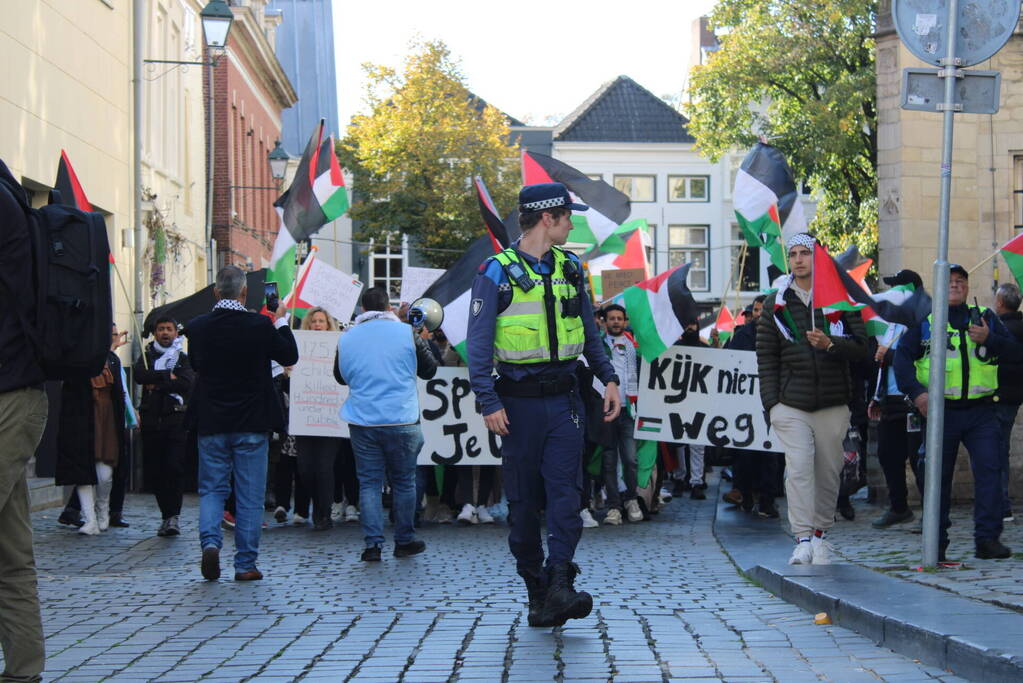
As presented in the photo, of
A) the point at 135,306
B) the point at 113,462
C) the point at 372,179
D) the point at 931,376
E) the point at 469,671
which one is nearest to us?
the point at 469,671

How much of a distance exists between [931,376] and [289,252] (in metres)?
6.93

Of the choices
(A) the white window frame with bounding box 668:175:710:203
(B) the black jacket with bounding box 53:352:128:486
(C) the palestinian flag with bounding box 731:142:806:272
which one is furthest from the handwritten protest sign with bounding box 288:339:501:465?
A: (A) the white window frame with bounding box 668:175:710:203

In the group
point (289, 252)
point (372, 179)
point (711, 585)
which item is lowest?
point (711, 585)

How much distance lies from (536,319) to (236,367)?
3259 millimetres

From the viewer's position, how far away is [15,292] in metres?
5.02

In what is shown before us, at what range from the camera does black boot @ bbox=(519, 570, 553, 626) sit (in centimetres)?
698

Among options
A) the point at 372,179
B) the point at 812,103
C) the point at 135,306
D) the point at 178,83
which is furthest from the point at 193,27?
the point at 372,179

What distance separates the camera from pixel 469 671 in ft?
19.4

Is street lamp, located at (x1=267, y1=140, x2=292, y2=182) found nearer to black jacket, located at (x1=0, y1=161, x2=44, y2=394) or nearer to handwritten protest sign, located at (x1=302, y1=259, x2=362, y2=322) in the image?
handwritten protest sign, located at (x1=302, y1=259, x2=362, y2=322)

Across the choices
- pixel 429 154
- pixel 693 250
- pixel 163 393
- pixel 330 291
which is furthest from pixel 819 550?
pixel 693 250

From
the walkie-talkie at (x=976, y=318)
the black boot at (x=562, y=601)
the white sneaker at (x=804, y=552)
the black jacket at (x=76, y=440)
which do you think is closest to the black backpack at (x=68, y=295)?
the black boot at (x=562, y=601)

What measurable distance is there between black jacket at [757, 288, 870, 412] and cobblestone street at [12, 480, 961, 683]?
1172 mm

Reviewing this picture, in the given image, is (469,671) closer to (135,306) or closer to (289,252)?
(289,252)

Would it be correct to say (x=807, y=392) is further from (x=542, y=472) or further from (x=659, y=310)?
(x=659, y=310)
